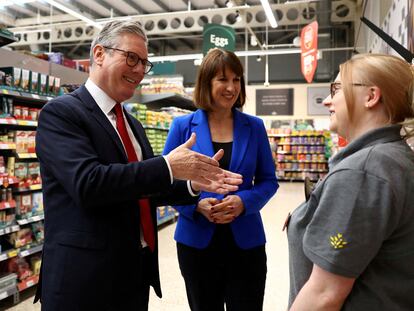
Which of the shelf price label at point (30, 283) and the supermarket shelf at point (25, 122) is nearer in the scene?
the supermarket shelf at point (25, 122)

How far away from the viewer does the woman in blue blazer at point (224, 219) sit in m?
1.80

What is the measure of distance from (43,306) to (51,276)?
0.44 ft

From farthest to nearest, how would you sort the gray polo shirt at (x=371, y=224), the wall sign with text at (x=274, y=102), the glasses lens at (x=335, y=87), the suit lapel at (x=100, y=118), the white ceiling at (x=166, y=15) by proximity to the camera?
the wall sign with text at (x=274, y=102)
the white ceiling at (x=166, y=15)
the suit lapel at (x=100, y=118)
the glasses lens at (x=335, y=87)
the gray polo shirt at (x=371, y=224)

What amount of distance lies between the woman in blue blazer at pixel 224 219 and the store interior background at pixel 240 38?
6.03 feet

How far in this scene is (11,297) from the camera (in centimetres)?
359

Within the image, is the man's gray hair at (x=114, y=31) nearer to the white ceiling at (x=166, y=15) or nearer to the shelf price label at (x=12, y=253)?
the shelf price label at (x=12, y=253)

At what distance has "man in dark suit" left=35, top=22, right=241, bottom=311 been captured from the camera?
4.00 feet

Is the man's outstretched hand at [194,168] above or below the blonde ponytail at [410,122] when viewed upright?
below

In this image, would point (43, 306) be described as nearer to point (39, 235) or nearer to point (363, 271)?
point (363, 271)

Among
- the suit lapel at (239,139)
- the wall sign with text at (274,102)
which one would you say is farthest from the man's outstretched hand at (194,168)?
the wall sign with text at (274,102)

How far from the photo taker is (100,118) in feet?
4.57

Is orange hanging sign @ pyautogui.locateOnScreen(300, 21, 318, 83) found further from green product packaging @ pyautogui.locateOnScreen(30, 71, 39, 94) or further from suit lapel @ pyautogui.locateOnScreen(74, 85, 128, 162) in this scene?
suit lapel @ pyautogui.locateOnScreen(74, 85, 128, 162)

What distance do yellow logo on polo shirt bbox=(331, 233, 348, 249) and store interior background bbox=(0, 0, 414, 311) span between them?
9.31ft

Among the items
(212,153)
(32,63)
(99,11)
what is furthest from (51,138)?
(99,11)
